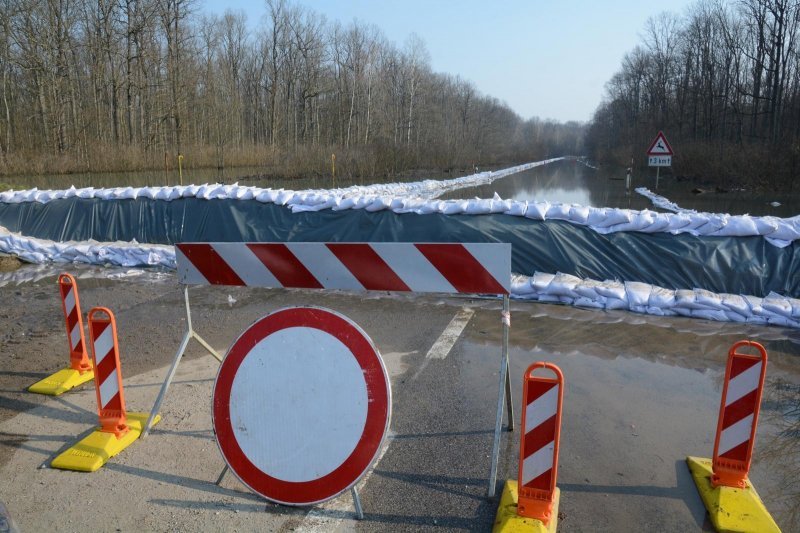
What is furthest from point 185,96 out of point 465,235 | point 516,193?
point 465,235

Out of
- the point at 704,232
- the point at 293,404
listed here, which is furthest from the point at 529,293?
the point at 293,404

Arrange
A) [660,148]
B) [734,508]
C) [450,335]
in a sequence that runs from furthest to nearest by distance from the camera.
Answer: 1. [660,148]
2. [450,335]
3. [734,508]

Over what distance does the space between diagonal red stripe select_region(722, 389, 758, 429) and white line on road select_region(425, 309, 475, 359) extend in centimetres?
278

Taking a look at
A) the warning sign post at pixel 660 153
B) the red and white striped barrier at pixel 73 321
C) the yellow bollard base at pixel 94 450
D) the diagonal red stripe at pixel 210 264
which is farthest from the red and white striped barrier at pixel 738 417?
the warning sign post at pixel 660 153

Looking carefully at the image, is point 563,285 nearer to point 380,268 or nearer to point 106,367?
point 380,268

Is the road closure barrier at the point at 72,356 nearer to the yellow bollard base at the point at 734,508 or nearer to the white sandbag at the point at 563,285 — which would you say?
the yellow bollard base at the point at 734,508

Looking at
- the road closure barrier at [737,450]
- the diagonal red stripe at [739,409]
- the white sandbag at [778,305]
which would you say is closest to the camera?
the road closure barrier at [737,450]

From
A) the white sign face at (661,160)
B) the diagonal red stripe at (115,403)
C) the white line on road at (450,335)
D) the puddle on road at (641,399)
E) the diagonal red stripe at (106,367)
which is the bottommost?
the puddle on road at (641,399)

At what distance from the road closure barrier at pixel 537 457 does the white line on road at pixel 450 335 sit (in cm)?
266

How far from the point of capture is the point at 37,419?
416 centimetres

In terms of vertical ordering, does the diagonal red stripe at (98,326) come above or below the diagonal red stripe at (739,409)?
above

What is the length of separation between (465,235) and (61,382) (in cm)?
574

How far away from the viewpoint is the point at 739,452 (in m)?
3.18

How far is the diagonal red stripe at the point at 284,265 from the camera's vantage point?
10.6ft
